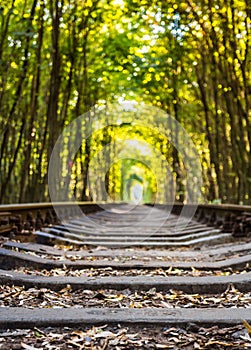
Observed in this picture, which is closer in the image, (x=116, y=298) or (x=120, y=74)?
(x=116, y=298)

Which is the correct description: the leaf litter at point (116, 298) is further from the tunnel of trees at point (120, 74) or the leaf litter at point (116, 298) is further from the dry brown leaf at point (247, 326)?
the tunnel of trees at point (120, 74)

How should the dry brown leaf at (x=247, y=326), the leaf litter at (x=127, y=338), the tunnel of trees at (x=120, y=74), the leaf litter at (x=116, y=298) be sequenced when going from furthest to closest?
the tunnel of trees at (x=120, y=74) < the leaf litter at (x=116, y=298) < the dry brown leaf at (x=247, y=326) < the leaf litter at (x=127, y=338)

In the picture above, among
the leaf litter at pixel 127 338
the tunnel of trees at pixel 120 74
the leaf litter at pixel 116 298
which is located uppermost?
the tunnel of trees at pixel 120 74

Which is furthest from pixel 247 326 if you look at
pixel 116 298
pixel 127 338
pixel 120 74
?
pixel 120 74

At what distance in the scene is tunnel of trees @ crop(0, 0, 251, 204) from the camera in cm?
905

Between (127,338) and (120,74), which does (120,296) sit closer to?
(127,338)

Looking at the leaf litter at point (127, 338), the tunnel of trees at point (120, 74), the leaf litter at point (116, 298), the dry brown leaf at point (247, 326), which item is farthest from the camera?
the tunnel of trees at point (120, 74)

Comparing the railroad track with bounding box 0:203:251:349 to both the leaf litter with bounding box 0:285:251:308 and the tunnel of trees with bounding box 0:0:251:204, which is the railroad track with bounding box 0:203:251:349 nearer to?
the leaf litter with bounding box 0:285:251:308

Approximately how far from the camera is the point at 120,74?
17281 mm

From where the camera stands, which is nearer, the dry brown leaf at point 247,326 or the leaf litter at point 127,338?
the leaf litter at point 127,338

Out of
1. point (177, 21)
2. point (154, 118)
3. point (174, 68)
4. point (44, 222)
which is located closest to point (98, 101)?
point (154, 118)

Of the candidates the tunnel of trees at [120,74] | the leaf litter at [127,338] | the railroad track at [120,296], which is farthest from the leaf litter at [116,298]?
the tunnel of trees at [120,74]

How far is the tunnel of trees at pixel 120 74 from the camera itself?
29.7 ft

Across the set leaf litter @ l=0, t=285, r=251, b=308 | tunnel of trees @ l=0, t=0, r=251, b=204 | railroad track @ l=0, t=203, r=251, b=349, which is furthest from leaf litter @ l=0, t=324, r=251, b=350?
tunnel of trees @ l=0, t=0, r=251, b=204
